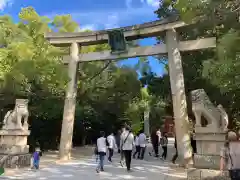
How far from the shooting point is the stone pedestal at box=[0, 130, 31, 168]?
10281mm

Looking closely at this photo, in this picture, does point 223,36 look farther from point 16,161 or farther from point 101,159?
point 16,161

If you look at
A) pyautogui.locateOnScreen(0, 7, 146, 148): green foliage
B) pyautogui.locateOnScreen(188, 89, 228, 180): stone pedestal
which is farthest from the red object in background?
pyautogui.locateOnScreen(188, 89, 228, 180): stone pedestal

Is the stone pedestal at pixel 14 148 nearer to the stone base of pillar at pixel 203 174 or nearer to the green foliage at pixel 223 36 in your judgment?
the stone base of pillar at pixel 203 174

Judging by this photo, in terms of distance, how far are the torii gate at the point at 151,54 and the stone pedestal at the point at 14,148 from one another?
257cm

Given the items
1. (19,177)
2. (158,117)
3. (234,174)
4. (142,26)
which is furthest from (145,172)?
(158,117)

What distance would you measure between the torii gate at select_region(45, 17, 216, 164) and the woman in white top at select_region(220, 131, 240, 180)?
5769 mm

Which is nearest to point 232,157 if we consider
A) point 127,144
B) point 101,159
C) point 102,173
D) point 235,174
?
point 235,174

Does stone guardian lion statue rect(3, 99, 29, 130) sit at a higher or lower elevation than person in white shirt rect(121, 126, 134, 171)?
higher

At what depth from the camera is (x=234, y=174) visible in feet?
15.6

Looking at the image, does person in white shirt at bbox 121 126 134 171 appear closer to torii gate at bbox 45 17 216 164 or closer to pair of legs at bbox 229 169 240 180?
torii gate at bbox 45 17 216 164

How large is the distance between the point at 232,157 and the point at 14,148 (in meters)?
8.01

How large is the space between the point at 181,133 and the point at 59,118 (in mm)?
9278

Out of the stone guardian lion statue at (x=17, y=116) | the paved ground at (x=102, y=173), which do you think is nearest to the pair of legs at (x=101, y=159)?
the paved ground at (x=102, y=173)

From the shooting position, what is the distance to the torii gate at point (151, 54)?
1112 cm
